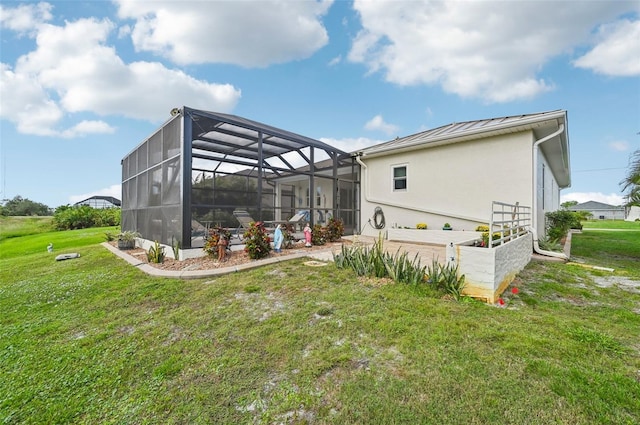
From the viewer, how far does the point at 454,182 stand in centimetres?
820

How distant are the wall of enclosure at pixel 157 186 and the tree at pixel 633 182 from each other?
11816mm

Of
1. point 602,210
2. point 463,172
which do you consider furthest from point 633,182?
point 602,210

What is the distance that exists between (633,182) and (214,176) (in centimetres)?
1319

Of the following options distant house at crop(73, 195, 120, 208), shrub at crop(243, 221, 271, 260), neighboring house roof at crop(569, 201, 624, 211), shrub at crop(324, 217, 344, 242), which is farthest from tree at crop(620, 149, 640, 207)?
neighboring house roof at crop(569, 201, 624, 211)

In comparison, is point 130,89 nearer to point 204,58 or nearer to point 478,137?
point 204,58

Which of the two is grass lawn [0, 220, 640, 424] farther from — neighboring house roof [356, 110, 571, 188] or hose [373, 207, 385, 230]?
hose [373, 207, 385, 230]

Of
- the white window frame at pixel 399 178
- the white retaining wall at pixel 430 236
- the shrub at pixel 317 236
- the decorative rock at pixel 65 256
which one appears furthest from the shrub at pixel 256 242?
the decorative rock at pixel 65 256

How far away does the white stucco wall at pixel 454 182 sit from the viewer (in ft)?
23.2

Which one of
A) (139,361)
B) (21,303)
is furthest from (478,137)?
(21,303)

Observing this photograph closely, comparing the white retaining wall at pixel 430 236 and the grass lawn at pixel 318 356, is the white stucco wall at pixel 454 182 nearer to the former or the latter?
the white retaining wall at pixel 430 236

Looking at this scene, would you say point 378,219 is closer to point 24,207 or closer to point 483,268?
point 483,268

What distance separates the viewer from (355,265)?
492cm

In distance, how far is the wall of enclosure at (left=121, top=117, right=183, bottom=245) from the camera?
21.2ft

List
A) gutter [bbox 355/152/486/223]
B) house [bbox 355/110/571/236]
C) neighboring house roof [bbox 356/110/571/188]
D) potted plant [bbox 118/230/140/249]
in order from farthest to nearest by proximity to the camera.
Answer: potted plant [bbox 118/230/140/249] < gutter [bbox 355/152/486/223] < house [bbox 355/110/571/236] < neighboring house roof [bbox 356/110/571/188]
